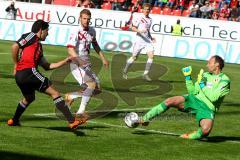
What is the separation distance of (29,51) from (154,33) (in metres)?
24.4

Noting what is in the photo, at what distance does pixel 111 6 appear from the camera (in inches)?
1850

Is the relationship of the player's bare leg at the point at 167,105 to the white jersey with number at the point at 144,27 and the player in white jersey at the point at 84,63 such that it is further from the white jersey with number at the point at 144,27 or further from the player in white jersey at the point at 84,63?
the white jersey with number at the point at 144,27

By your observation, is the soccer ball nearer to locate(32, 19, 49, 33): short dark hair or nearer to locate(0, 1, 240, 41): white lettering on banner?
locate(32, 19, 49, 33): short dark hair

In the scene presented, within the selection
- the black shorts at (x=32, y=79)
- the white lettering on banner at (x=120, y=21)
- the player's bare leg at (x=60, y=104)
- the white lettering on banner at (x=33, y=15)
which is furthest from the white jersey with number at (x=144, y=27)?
the white lettering on banner at (x=33, y=15)

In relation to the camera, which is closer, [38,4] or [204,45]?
[204,45]

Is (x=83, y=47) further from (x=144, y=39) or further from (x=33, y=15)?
(x=33, y=15)

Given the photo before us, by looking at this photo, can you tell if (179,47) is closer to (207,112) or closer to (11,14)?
(11,14)

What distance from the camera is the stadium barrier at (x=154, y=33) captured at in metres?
34.6

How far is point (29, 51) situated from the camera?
11.8 metres

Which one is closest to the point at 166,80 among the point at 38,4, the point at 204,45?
the point at 204,45

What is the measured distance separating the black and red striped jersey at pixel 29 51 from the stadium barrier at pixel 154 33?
65.9 feet

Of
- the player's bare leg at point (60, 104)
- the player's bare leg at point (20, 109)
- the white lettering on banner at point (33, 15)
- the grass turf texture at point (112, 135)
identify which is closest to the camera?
the grass turf texture at point (112, 135)

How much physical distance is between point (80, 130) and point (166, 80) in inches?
469

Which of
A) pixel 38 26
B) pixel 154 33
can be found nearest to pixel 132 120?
pixel 38 26
